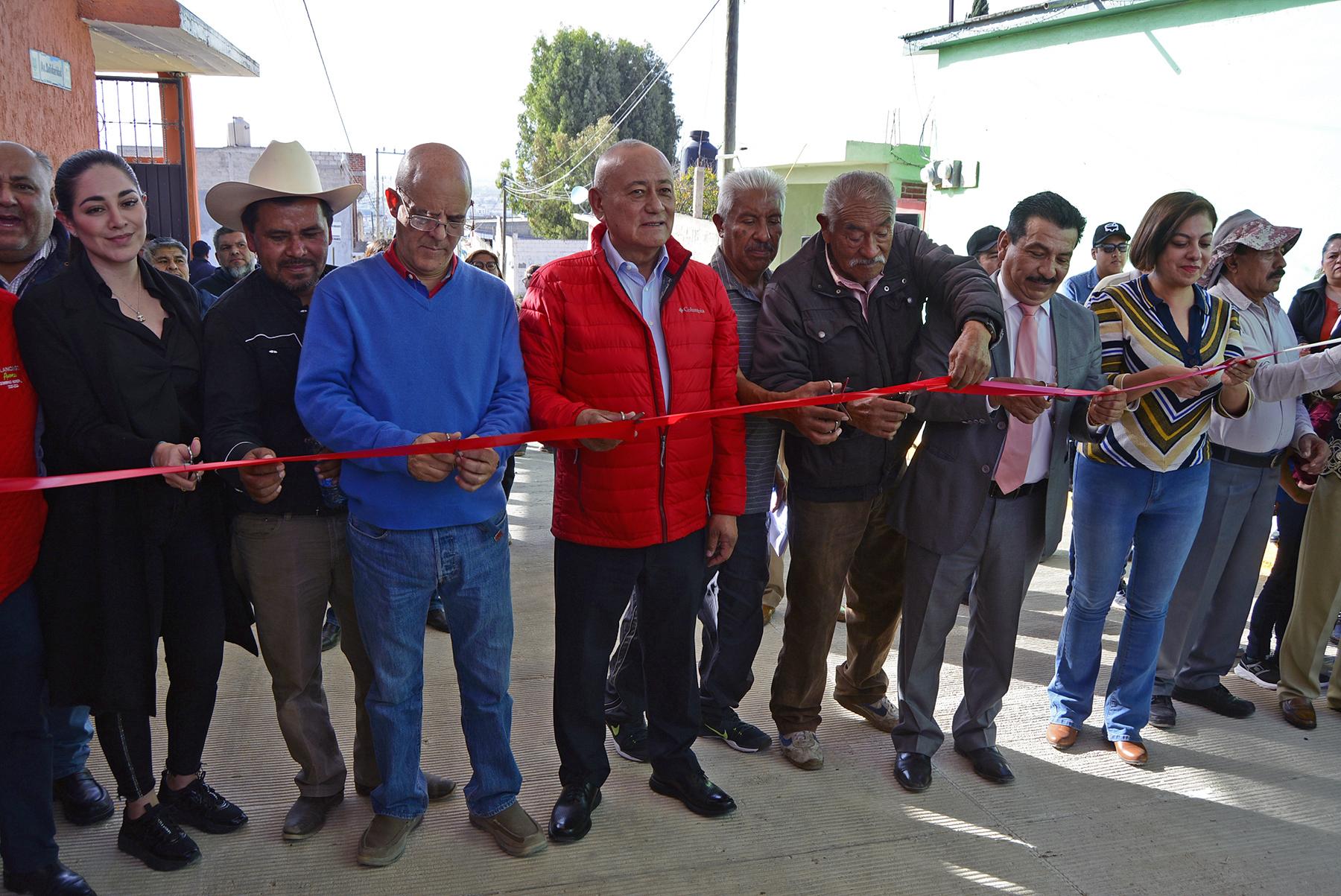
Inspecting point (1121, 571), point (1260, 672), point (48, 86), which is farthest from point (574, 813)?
point (48, 86)

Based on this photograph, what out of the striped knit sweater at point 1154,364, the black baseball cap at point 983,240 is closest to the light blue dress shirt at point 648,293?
the striped knit sweater at point 1154,364

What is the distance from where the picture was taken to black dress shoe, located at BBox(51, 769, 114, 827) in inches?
116

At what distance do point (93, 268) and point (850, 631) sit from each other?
3.03 meters

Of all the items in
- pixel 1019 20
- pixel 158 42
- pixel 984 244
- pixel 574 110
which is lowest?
pixel 984 244

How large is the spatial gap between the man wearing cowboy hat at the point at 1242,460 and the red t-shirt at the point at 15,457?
13.7 feet

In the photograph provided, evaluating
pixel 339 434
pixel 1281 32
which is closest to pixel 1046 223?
pixel 339 434

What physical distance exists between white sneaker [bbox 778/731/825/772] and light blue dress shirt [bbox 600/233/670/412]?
1467 mm

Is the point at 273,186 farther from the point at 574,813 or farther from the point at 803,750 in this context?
the point at 803,750

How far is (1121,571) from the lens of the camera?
141 inches

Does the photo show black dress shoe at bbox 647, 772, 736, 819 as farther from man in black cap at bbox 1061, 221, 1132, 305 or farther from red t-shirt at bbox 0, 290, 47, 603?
man in black cap at bbox 1061, 221, 1132, 305

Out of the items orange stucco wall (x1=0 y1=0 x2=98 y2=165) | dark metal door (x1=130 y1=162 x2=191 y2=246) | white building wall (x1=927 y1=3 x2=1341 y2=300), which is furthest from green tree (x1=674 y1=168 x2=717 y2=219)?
orange stucco wall (x1=0 y1=0 x2=98 y2=165)

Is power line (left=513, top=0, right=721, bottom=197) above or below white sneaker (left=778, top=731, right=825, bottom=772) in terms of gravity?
above

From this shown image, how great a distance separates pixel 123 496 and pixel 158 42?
773 centimetres

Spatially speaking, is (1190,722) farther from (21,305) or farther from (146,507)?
(21,305)
